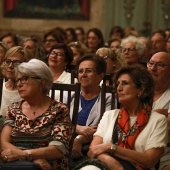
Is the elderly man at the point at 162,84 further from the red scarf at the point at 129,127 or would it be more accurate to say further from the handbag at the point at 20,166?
the handbag at the point at 20,166

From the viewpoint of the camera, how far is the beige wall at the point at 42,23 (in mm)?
13555

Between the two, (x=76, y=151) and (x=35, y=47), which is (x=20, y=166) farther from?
(x=35, y=47)

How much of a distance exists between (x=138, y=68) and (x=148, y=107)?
27 cm

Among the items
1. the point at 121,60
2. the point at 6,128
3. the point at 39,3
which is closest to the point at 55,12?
the point at 39,3

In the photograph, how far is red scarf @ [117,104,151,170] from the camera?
423 centimetres

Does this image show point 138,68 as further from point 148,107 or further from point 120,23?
point 120,23

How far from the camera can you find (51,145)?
13.8ft

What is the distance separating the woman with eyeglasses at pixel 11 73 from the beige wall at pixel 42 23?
815cm

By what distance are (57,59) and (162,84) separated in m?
1.66

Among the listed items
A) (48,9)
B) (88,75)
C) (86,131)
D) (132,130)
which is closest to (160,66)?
(88,75)

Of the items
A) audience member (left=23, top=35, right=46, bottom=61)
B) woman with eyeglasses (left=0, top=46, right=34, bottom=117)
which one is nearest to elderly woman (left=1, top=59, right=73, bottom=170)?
woman with eyeglasses (left=0, top=46, right=34, bottom=117)

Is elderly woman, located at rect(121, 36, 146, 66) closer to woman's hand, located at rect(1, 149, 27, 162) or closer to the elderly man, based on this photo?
the elderly man

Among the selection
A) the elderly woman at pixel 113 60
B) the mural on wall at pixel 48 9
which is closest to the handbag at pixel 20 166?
the elderly woman at pixel 113 60

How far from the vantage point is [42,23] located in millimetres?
13617
